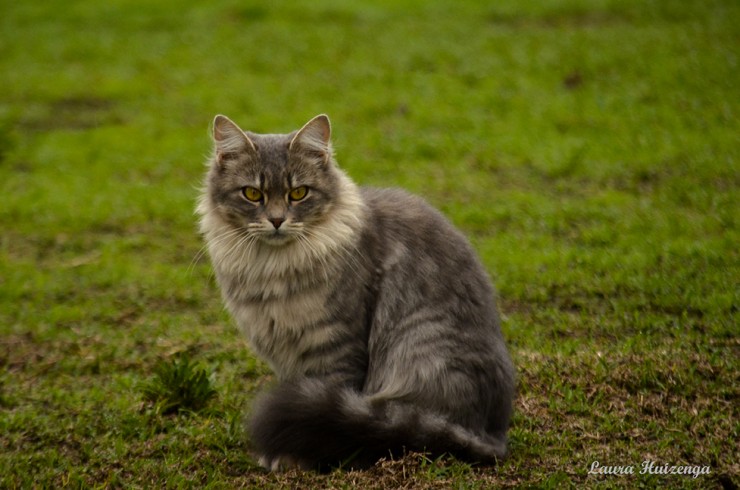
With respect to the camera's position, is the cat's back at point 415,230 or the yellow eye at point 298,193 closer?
the yellow eye at point 298,193

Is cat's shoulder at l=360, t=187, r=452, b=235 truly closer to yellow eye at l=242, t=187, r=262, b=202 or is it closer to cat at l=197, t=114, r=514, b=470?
cat at l=197, t=114, r=514, b=470

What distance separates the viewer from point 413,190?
31.1ft

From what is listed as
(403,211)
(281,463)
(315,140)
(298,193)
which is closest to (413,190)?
(403,211)

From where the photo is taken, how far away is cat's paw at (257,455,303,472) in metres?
4.56

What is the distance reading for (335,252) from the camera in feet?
16.0

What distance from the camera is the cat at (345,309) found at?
176 inches

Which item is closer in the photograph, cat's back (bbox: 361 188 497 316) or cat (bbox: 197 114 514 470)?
cat (bbox: 197 114 514 470)

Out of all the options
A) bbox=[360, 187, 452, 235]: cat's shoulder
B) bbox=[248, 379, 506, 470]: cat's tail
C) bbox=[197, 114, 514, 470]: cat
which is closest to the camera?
bbox=[248, 379, 506, 470]: cat's tail

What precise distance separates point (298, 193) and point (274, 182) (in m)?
→ 0.17

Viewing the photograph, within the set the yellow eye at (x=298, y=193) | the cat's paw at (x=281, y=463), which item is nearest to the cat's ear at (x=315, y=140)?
the yellow eye at (x=298, y=193)

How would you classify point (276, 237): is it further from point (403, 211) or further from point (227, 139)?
point (403, 211)

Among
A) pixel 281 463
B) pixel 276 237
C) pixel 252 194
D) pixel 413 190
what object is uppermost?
pixel 252 194

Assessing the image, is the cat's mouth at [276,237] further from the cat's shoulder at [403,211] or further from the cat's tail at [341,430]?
the cat's tail at [341,430]

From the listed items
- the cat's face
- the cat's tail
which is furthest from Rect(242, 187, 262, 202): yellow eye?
the cat's tail
